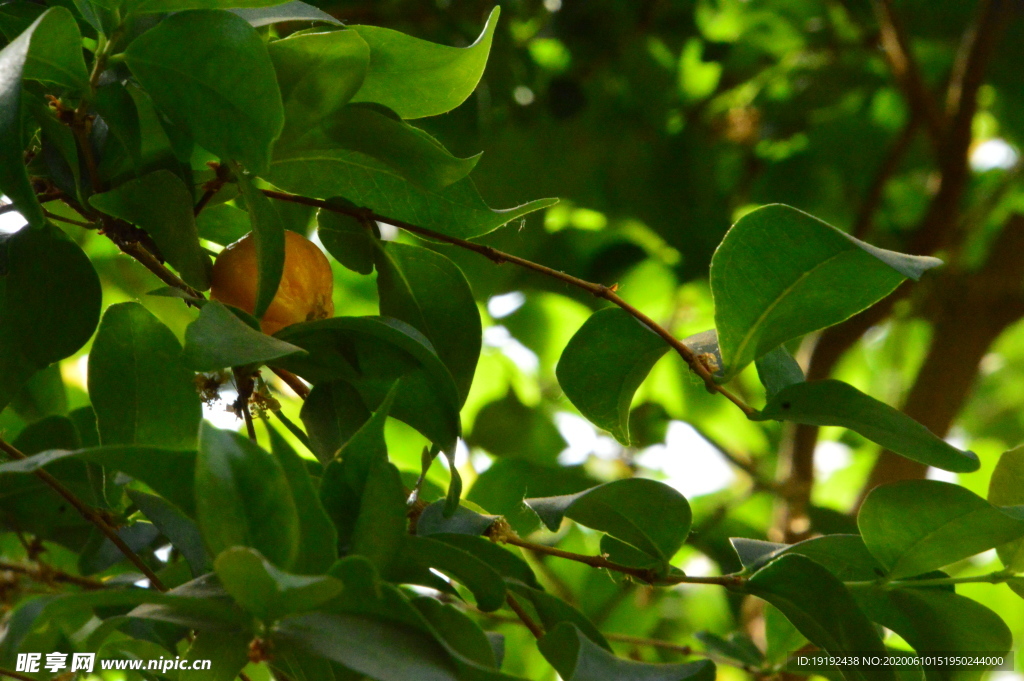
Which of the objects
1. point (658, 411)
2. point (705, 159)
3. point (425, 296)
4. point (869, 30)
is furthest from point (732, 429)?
point (425, 296)

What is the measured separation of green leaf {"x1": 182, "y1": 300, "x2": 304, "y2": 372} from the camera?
0.95 ft

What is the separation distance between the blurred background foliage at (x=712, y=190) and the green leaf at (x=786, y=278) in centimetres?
54

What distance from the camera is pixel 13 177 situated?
1.01 feet

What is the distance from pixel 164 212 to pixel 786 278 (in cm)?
25

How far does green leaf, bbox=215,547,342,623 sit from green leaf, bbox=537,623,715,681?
0.30 ft

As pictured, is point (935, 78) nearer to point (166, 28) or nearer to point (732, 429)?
point (732, 429)

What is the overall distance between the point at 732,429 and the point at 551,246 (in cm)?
43

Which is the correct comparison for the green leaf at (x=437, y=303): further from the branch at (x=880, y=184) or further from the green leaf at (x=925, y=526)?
the branch at (x=880, y=184)

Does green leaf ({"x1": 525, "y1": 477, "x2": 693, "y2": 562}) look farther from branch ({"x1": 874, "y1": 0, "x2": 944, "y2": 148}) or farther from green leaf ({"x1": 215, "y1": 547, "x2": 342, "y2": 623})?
branch ({"x1": 874, "y1": 0, "x2": 944, "y2": 148})

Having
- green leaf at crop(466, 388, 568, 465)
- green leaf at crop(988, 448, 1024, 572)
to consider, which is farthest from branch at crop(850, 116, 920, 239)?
green leaf at crop(988, 448, 1024, 572)

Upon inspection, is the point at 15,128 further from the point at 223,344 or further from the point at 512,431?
the point at 512,431

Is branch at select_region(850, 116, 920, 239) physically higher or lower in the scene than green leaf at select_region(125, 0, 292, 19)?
higher

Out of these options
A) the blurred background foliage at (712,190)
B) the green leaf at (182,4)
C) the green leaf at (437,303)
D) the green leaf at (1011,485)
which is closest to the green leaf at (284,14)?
the green leaf at (182,4)

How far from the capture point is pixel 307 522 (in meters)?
0.29
